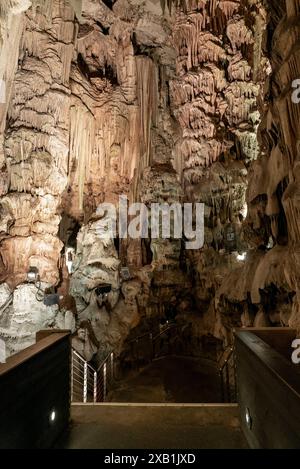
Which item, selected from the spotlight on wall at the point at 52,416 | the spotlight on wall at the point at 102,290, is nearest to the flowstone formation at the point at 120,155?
the spotlight on wall at the point at 102,290

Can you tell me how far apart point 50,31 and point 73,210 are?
6432mm

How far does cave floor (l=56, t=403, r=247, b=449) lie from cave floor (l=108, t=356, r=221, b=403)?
13.5 feet

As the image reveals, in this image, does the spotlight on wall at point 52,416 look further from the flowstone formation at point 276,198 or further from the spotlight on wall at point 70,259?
the spotlight on wall at point 70,259

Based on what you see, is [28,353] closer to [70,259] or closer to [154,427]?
[154,427]

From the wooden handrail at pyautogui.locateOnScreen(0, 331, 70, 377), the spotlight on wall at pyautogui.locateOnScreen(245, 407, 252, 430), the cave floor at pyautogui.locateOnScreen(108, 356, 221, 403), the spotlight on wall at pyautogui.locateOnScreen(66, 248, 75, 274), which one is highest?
the spotlight on wall at pyautogui.locateOnScreen(66, 248, 75, 274)

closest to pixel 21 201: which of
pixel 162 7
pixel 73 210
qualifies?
pixel 73 210

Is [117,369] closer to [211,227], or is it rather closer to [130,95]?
[211,227]

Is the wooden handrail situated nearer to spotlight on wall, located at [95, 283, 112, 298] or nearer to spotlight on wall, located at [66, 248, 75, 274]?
spotlight on wall, located at [95, 283, 112, 298]

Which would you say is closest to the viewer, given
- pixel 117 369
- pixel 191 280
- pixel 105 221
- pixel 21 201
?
pixel 21 201

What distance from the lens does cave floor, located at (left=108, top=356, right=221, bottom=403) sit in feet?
24.4

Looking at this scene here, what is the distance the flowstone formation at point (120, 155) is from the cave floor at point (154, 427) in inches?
114

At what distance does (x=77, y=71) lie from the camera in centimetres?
1146

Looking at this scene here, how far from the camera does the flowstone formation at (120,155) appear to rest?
873 centimetres

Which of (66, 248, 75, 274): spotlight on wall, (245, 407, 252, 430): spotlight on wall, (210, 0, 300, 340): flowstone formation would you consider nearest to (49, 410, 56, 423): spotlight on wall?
(245, 407, 252, 430): spotlight on wall
